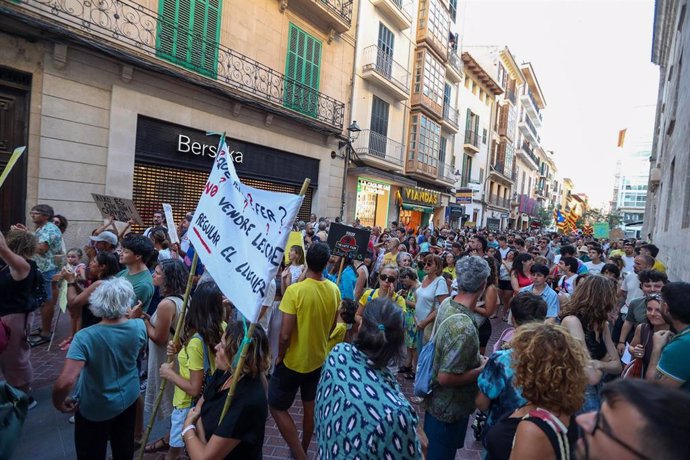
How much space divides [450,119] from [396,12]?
9.40 metres

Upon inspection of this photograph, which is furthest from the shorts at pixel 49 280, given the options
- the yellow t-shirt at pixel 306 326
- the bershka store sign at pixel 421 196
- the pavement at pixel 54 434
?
the bershka store sign at pixel 421 196

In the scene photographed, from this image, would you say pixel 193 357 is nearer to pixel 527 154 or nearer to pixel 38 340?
pixel 38 340

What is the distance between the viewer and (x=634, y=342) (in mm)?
3441

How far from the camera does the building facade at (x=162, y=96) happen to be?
26.7ft

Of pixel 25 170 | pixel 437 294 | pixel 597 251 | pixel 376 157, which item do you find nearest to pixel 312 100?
pixel 376 157

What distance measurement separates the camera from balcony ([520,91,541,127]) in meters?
47.2

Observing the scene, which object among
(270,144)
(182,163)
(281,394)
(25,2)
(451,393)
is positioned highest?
(25,2)

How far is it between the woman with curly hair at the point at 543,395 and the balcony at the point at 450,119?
24.4 m

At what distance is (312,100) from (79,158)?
8683mm

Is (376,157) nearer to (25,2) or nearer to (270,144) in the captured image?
(270,144)

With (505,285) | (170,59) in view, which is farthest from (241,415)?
(170,59)

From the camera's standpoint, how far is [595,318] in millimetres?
3096

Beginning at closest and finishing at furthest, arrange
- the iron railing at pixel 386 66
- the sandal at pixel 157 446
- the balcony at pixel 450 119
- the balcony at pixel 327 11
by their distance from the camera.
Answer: the sandal at pixel 157 446 < the balcony at pixel 327 11 < the iron railing at pixel 386 66 < the balcony at pixel 450 119

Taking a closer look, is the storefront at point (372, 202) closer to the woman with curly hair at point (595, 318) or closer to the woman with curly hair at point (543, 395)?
the woman with curly hair at point (595, 318)
